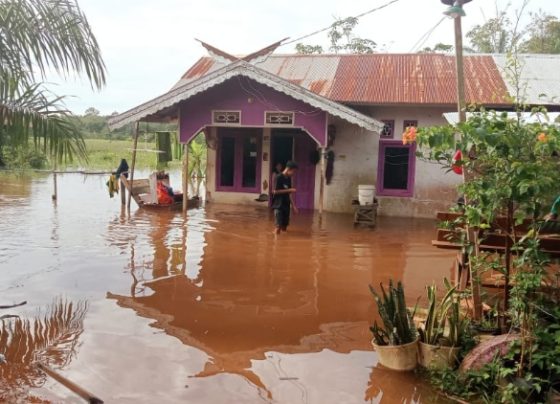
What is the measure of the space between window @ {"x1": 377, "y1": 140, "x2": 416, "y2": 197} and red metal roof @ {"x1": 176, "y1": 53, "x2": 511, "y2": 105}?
1.41 m

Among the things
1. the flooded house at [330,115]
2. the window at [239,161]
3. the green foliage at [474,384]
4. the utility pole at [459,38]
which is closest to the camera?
the green foliage at [474,384]

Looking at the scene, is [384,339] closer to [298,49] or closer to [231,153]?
[231,153]

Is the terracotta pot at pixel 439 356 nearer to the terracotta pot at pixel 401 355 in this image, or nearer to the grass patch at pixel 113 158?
the terracotta pot at pixel 401 355

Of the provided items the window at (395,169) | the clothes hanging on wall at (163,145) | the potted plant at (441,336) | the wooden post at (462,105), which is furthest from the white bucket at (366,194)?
the clothes hanging on wall at (163,145)

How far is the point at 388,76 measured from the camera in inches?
585

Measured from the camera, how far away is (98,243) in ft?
32.6

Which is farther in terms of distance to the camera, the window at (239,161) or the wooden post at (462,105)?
the window at (239,161)

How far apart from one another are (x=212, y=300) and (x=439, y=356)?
309cm

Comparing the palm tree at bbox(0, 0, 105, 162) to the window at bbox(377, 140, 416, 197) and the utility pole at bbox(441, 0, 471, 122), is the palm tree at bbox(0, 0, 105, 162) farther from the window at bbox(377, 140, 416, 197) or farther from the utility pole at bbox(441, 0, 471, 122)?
the window at bbox(377, 140, 416, 197)

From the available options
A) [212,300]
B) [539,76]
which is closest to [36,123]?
[212,300]

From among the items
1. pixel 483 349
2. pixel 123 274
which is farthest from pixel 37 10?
pixel 483 349

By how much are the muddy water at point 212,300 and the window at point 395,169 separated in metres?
1.65

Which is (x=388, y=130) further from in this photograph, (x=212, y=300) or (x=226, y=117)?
(x=212, y=300)

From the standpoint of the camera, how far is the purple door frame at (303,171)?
15.4 meters
